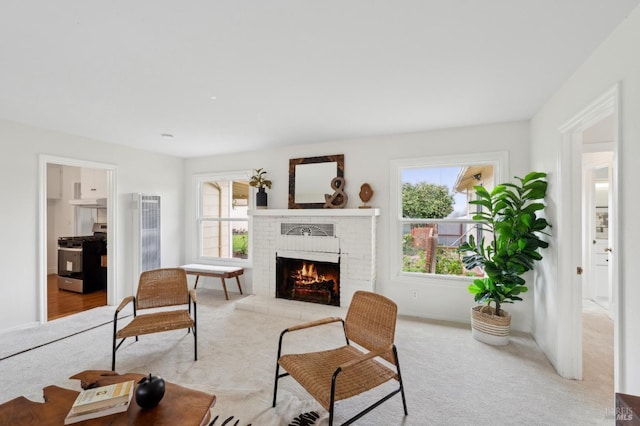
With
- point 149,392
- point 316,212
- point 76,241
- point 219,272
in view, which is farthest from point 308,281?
point 76,241

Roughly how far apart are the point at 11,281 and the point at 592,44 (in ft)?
19.3

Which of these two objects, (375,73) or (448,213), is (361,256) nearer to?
(448,213)

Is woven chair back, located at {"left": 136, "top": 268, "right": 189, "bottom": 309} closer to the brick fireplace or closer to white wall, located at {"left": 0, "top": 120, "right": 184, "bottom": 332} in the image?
the brick fireplace

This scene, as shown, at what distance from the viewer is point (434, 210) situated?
12.8 feet

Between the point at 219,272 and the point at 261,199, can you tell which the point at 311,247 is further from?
the point at 219,272

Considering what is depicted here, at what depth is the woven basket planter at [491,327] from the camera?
3.00 meters

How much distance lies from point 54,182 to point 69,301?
337 centimetres

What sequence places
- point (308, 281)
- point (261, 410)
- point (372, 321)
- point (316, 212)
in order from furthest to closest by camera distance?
point (308, 281)
point (316, 212)
point (372, 321)
point (261, 410)

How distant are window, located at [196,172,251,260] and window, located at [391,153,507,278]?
8.74ft

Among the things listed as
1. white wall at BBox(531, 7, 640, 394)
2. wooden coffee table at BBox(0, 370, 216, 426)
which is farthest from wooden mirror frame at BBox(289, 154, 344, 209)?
wooden coffee table at BBox(0, 370, 216, 426)

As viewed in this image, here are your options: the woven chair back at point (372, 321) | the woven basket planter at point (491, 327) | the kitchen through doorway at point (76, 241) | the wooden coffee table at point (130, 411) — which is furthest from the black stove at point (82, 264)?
the woven basket planter at point (491, 327)

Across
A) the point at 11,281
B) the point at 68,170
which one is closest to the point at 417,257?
the point at 11,281

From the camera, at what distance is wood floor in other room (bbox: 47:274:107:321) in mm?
4043

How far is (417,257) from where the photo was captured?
3977 millimetres
